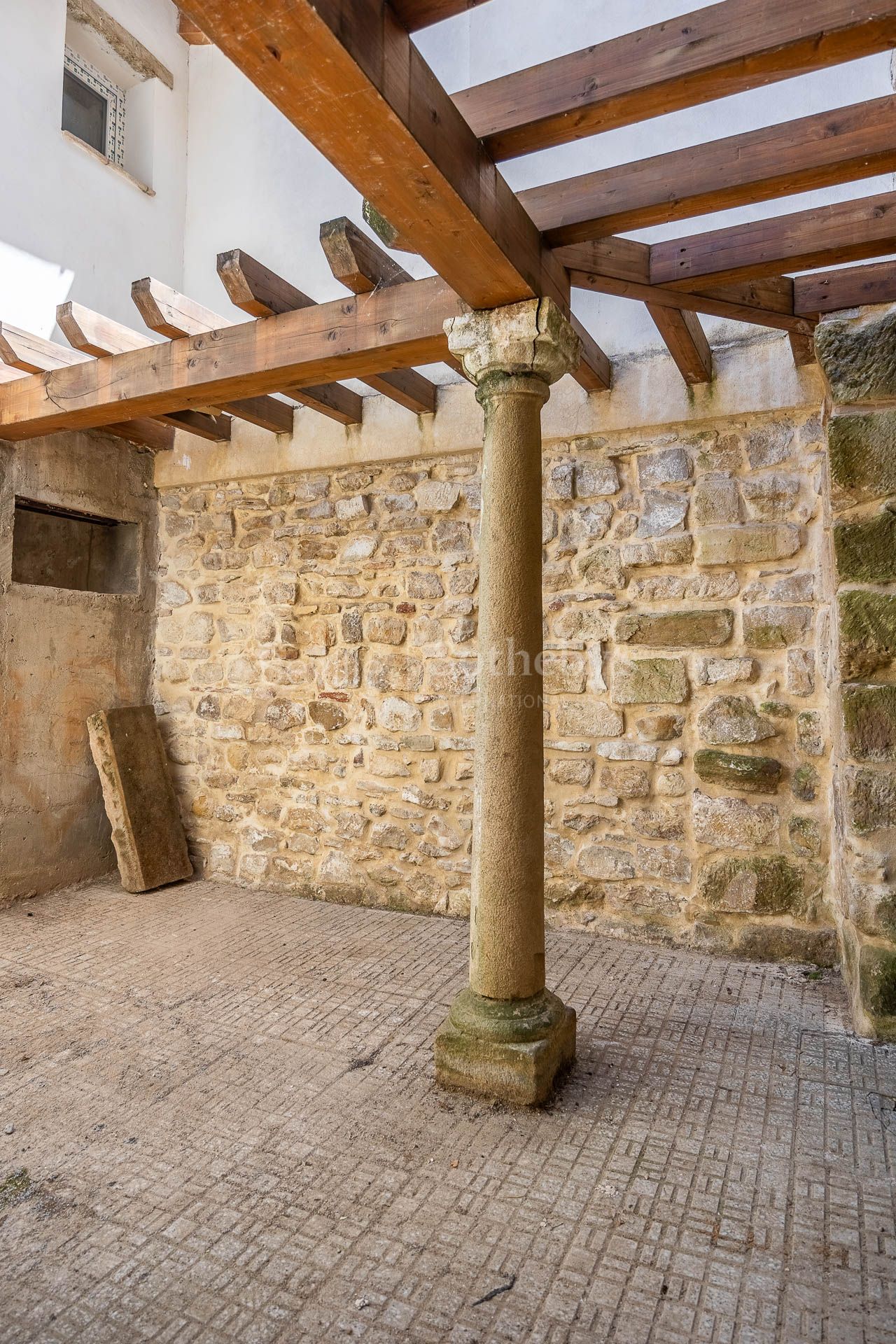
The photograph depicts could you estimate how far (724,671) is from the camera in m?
3.60

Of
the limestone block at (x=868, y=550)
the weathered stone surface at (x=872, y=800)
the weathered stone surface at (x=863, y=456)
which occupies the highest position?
the weathered stone surface at (x=863, y=456)

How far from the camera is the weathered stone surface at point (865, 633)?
2.63m

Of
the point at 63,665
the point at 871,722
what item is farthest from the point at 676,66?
the point at 63,665

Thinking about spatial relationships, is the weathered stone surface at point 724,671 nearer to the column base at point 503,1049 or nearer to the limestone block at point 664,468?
the limestone block at point 664,468

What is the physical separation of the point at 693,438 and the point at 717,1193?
116 inches

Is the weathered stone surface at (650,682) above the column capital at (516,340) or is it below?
below

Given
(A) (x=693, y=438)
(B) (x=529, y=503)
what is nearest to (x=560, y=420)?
(A) (x=693, y=438)

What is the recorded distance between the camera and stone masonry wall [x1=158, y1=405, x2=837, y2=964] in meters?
3.51

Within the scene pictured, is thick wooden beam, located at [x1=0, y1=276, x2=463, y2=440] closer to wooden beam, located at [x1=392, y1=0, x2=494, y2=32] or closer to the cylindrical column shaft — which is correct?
the cylindrical column shaft

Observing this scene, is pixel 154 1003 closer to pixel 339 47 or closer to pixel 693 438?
pixel 339 47

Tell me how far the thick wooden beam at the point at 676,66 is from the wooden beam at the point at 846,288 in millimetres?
1240

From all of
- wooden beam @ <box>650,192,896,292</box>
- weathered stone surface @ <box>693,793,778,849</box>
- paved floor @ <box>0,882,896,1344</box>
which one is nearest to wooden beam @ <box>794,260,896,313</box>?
wooden beam @ <box>650,192,896,292</box>

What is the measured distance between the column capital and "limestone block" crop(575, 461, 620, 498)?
4.16ft

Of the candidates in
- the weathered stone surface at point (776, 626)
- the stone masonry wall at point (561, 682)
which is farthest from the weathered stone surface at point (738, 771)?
the weathered stone surface at point (776, 626)
